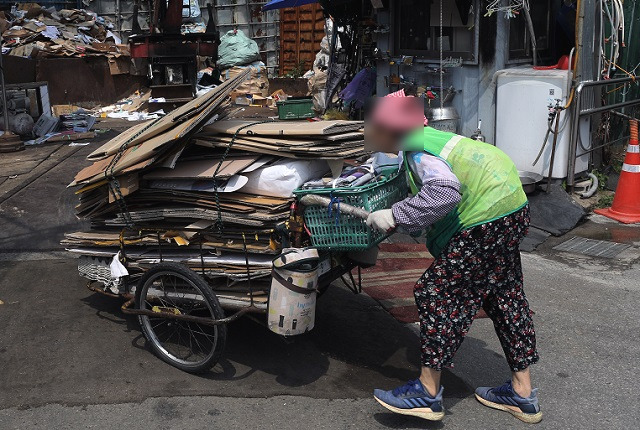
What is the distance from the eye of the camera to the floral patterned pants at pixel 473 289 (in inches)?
133

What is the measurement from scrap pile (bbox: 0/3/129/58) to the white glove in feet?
48.8

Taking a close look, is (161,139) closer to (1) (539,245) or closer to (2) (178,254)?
(2) (178,254)

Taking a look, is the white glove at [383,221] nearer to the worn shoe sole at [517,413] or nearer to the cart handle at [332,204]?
the cart handle at [332,204]

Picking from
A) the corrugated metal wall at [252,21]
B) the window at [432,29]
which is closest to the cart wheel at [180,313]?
the window at [432,29]

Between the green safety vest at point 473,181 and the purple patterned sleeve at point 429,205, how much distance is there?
14cm

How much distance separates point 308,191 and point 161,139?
0.96 meters

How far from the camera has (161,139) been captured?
3943mm

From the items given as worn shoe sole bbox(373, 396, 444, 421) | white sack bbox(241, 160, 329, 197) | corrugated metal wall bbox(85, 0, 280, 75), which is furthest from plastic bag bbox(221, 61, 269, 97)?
worn shoe sole bbox(373, 396, 444, 421)

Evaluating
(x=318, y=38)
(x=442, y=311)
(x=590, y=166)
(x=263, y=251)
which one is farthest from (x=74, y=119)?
(x=442, y=311)

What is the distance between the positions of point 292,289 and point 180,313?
91 cm

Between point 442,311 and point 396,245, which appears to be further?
point 396,245

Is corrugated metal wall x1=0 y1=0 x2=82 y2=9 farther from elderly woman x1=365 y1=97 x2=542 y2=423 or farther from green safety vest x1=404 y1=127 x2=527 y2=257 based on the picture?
green safety vest x1=404 y1=127 x2=527 y2=257

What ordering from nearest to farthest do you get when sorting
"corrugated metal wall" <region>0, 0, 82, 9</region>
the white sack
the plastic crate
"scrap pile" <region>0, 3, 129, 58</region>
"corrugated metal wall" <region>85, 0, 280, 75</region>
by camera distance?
the white sack < the plastic crate < "scrap pile" <region>0, 3, 129, 58</region> < "corrugated metal wall" <region>85, 0, 280, 75</region> < "corrugated metal wall" <region>0, 0, 82, 9</region>

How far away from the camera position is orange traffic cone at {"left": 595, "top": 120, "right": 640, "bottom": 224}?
739 cm
